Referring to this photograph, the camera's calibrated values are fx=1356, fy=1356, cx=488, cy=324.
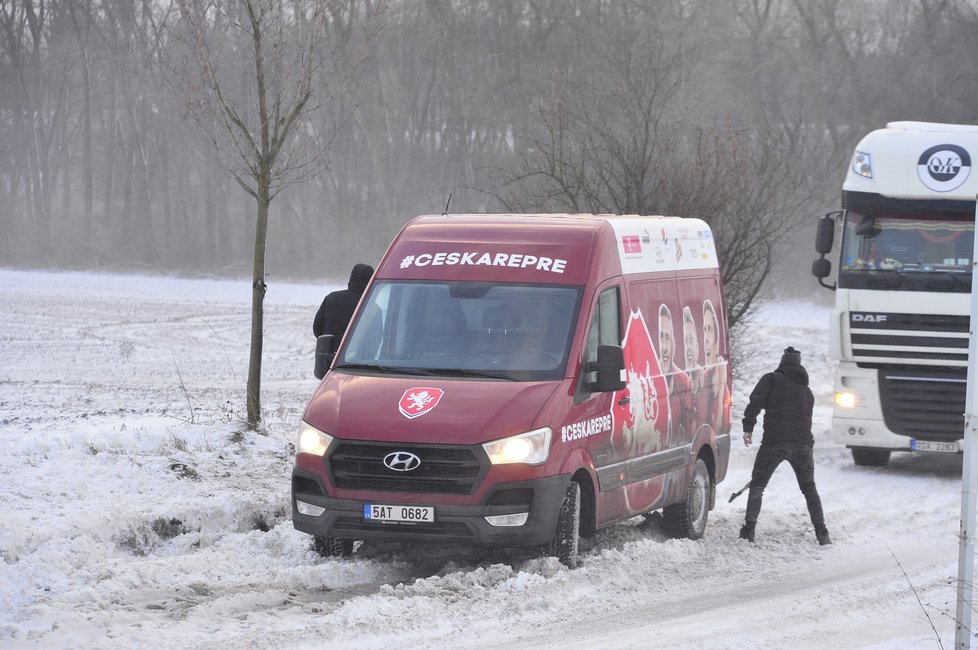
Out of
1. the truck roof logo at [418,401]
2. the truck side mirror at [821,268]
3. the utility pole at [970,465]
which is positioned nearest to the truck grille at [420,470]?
the truck roof logo at [418,401]

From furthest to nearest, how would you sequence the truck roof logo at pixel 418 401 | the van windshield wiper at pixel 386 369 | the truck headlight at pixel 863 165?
the truck headlight at pixel 863 165 → the van windshield wiper at pixel 386 369 → the truck roof logo at pixel 418 401

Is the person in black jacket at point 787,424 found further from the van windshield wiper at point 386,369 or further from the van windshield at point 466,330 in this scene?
the van windshield wiper at point 386,369

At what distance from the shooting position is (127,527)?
9.77 metres

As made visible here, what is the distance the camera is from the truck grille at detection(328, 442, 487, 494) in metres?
8.66

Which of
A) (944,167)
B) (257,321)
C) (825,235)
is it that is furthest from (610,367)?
(944,167)

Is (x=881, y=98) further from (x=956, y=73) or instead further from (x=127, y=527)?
(x=127, y=527)

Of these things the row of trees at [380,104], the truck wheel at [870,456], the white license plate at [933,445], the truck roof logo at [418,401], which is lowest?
the truck wheel at [870,456]

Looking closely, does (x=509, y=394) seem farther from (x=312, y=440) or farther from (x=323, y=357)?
(x=323, y=357)

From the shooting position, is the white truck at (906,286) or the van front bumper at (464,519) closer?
the van front bumper at (464,519)

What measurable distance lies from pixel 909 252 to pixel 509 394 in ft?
27.8

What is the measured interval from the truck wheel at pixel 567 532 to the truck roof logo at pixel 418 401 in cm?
110

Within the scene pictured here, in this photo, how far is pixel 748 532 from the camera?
11.3 metres

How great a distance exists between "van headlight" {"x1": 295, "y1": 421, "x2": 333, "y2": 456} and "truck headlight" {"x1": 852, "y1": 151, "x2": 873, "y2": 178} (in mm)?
9309

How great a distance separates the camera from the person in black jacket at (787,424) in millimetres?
11430
